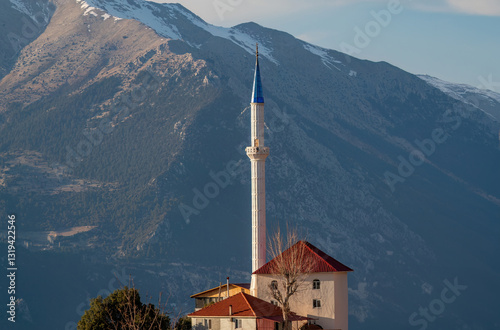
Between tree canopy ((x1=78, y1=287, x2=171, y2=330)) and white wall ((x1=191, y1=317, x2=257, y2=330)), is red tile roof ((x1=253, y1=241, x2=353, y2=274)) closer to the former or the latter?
white wall ((x1=191, y1=317, x2=257, y2=330))

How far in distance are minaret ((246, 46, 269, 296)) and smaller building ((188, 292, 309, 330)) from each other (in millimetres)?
15551

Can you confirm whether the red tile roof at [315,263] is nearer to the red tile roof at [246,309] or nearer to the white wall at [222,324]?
the red tile roof at [246,309]

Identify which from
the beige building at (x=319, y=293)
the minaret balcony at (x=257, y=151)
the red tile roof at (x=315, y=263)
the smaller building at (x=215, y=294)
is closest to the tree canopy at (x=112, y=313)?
the red tile roof at (x=315, y=263)

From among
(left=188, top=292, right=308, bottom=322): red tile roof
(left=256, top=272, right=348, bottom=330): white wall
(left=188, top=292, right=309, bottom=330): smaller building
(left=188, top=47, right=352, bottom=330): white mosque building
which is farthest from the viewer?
(left=256, top=272, right=348, bottom=330): white wall

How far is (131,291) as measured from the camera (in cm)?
10594

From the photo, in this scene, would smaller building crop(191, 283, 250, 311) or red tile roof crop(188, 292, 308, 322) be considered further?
smaller building crop(191, 283, 250, 311)

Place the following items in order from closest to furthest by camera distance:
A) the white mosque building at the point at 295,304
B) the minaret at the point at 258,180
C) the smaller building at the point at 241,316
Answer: the smaller building at the point at 241,316
the white mosque building at the point at 295,304
the minaret at the point at 258,180

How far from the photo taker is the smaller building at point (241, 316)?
104 m

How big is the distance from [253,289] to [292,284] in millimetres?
8715

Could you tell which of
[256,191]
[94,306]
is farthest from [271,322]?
[256,191]

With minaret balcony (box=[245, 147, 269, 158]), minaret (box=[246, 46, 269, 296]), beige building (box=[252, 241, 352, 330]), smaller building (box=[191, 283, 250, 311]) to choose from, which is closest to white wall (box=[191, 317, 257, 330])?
beige building (box=[252, 241, 352, 330])

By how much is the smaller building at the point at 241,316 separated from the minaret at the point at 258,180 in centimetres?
1555

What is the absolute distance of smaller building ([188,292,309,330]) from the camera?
104 m

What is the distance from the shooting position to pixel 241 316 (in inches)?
4087
